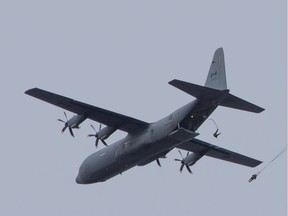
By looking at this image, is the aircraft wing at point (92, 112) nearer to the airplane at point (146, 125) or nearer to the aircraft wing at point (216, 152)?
the airplane at point (146, 125)

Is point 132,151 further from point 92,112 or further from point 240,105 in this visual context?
point 240,105

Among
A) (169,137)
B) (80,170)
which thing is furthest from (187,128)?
(80,170)

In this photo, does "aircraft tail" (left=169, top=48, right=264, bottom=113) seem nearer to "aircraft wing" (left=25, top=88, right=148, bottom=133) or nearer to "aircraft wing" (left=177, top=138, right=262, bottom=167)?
"aircraft wing" (left=25, top=88, right=148, bottom=133)

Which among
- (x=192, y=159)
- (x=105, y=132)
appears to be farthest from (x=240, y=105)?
(x=192, y=159)

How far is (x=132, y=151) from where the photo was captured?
6212 centimetres

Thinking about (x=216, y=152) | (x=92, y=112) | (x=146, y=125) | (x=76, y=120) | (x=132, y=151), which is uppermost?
(x=92, y=112)

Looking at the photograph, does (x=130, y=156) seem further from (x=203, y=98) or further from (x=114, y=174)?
(x=203, y=98)

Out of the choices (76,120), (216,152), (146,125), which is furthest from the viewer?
(216,152)

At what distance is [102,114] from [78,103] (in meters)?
2.03

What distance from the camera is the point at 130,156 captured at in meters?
62.5

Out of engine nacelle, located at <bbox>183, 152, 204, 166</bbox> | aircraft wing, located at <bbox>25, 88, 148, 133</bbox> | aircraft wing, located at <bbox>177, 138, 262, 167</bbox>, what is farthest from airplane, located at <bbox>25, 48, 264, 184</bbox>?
engine nacelle, located at <bbox>183, 152, 204, 166</bbox>

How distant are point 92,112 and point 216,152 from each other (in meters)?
12.0

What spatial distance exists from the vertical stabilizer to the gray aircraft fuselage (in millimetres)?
2099

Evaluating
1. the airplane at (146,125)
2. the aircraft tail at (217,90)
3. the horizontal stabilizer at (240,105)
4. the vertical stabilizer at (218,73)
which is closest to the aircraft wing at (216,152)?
the airplane at (146,125)
